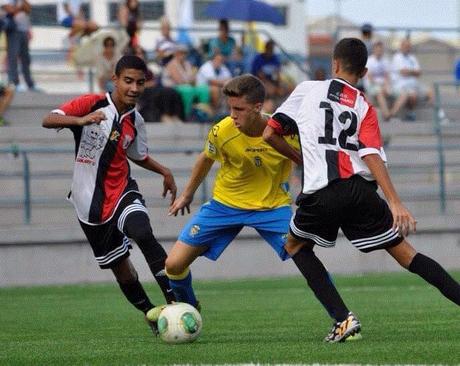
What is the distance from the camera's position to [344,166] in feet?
27.6

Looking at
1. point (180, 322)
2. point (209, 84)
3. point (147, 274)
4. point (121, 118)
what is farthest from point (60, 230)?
point (180, 322)

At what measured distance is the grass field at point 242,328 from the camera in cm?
795

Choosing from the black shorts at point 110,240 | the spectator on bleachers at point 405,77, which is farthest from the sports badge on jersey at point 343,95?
the spectator on bleachers at point 405,77

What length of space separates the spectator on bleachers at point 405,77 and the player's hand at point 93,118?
1486 centimetres

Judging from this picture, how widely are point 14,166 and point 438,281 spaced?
12.1 metres

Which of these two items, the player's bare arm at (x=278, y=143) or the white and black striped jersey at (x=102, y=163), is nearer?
the player's bare arm at (x=278, y=143)

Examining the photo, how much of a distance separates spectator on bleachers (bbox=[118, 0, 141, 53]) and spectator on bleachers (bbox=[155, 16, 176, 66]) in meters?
0.59

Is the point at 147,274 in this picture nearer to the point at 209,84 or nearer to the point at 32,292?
the point at 32,292

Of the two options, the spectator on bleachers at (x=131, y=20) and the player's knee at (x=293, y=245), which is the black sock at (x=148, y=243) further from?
the spectator on bleachers at (x=131, y=20)

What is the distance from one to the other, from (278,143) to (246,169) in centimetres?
102

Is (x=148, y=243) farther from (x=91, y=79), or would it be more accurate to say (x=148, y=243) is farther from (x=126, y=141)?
(x=91, y=79)

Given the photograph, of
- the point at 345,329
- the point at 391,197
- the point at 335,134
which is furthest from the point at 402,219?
the point at 345,329

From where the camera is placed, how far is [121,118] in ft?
33.0

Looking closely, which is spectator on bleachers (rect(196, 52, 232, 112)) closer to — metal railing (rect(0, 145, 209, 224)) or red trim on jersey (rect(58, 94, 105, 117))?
metal railing (rect(0, 145, 209, 224))
